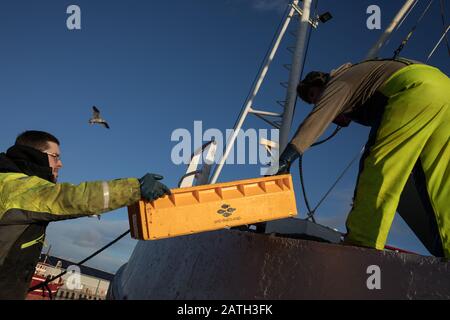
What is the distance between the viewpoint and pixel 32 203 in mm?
2188

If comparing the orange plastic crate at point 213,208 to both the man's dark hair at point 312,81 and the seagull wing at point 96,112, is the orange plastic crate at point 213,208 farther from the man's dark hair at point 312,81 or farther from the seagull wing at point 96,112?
the seagull wing at point 96,112

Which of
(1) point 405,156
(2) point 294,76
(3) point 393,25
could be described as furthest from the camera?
(2) point 294,76

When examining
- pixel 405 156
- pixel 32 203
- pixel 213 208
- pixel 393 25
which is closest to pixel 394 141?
pixel 405 156

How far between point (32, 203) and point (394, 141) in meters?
2.39

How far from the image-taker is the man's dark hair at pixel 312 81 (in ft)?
10.3

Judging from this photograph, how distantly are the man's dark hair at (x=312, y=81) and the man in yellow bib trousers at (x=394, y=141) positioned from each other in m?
0.31

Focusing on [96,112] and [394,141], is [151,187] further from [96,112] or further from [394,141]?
[96,112]

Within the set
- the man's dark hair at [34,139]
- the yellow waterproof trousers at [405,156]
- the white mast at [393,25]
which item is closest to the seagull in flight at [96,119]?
the white mast at [393,25]

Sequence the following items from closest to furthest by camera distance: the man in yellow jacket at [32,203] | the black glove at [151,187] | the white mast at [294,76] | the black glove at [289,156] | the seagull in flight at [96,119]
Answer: the man in yellow jacket at [32,203], the black glove at [151,187], the black glove at [289,156], the white mast at [294,76], the seagull in flight at [96,119]

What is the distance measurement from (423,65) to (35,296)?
96.2 feet

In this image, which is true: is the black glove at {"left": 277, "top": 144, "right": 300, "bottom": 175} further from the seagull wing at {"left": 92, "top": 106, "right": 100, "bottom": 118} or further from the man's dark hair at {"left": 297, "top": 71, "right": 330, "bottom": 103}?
the seagull wing at {"left": 92, "top": 106, "right": 100, "bottom": 118}

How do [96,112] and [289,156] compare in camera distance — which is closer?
[289,156]

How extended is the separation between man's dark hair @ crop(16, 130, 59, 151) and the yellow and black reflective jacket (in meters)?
0.28

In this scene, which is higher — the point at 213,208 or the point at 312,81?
the point at 312,81
